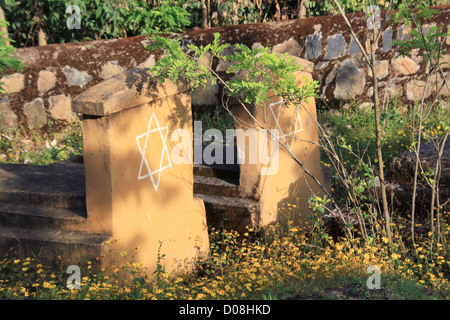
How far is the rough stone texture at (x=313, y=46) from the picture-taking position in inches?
294

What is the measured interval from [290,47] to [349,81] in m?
0.95

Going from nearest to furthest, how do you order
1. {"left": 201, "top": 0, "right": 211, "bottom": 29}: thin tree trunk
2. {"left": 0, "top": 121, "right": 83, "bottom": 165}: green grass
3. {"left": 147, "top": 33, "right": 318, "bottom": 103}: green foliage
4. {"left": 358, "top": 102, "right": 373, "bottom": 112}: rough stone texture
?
{"left": 147, "top": 33, "right": 318, "bottom": 103}: green foliage
{"left": 0, "top": 121, "right": 83, "bottom": 165}: green grass
{"left": 358, "top": 102, "right": 373, "bottom": 112}: rough stone texture
{"left": 201, "top": 0, "right": 211, "bottom": 29}: thin tree trunk

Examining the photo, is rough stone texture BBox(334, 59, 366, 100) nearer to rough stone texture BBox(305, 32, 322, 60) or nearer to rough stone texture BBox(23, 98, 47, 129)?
rough stone texture BBox(305, 32, 322, 60)

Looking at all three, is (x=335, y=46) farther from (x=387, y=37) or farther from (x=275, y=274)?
(x=275, y=274)

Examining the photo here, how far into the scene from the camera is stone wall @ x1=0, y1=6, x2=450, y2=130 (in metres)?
7.35

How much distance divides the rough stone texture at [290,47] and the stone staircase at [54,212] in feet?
10.4

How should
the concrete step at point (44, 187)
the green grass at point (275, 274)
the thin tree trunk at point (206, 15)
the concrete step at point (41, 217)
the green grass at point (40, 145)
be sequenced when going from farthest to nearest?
the thin tree trunk at point (206, 15)
the green grass at point (40, 145)
the concrete step at point (44, 187)
the concrete step at point (41, 217)
the green grass at point (275, 274)

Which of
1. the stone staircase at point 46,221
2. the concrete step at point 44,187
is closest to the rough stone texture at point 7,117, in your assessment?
the concrete step at point 44,187

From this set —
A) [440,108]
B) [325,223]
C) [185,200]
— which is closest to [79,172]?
[185,200]

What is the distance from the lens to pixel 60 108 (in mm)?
7727

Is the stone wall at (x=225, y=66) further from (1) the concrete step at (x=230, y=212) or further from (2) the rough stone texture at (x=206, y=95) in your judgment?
(1) the concrete step at (x=230, y=212)

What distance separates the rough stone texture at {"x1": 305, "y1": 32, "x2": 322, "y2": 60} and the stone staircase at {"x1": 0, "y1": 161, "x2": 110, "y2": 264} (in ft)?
13.8
